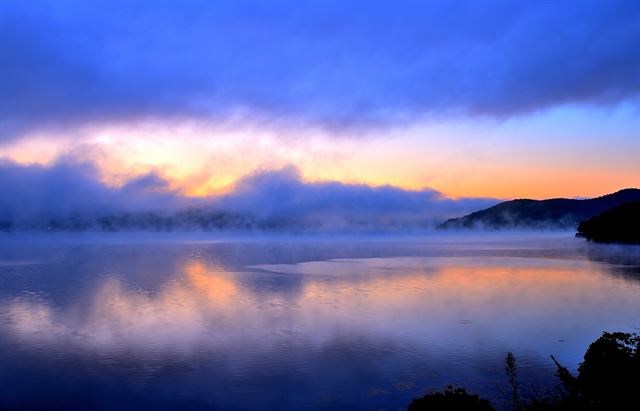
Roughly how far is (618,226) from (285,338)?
112 metres

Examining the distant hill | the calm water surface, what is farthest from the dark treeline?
the distant hill

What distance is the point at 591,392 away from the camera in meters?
14.5

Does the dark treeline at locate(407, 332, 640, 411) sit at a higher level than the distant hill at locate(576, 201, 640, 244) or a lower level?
lower

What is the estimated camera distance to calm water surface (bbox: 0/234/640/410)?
1781 centimetres

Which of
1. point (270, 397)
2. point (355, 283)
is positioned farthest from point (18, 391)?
point (355, 283)

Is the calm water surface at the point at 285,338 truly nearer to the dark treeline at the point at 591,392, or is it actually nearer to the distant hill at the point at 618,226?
the dark treeline at the point at 591,392

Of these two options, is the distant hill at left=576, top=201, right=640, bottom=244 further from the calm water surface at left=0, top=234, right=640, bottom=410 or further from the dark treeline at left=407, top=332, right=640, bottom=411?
the dark treeline at left=407, top=332, right=640, bottom=411

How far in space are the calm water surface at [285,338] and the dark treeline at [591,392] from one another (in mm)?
2924

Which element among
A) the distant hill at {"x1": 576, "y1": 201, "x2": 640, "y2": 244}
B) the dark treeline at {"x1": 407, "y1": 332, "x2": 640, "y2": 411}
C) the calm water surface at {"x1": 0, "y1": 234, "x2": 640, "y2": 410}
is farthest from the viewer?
the distant hill at {"x1": 576, "y1": 201, "x2": 640, "y2": 244}

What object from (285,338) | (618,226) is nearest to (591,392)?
(285,338)

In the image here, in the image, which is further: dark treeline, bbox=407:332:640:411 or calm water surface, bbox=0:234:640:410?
calm water surface, bbox=0:234:640:410

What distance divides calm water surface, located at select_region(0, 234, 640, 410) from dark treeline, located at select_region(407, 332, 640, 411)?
2.92 meters

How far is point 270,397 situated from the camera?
17.2 meters

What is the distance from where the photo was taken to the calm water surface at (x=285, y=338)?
17.8 metres
